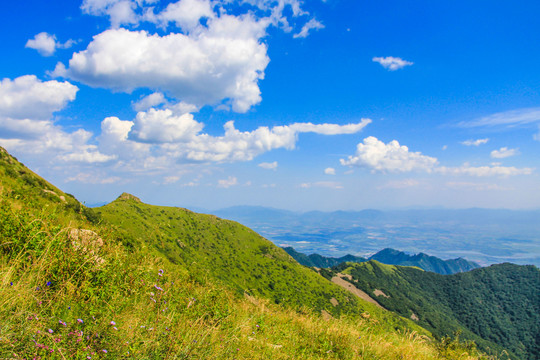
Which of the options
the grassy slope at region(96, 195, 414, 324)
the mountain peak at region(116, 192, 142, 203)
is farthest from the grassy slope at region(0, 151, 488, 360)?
the mountain peak at region(116, 192, 142, 203)

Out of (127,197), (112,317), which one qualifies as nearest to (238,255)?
(127,197)

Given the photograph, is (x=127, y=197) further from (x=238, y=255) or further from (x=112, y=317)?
(x=112, y=317)

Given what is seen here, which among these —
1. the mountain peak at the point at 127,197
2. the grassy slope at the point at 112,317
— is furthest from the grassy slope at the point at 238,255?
the grassy slope at the point at 112,317

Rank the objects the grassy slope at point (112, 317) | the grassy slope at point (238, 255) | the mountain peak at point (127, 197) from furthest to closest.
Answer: the mountain peak at point (127, 197) < the grassy slope at point (238, 255) < the grassy slope at point (112, 317)

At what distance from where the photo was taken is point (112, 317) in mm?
4234

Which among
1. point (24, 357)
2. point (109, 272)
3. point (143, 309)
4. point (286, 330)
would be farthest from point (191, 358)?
point (286, 330)

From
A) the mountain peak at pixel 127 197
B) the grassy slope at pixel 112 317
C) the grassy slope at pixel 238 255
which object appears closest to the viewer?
the grassy slope at pixel 112 317

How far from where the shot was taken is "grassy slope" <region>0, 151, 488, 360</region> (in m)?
3.47

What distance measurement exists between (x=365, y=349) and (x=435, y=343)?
583cm

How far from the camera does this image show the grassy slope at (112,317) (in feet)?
11.4

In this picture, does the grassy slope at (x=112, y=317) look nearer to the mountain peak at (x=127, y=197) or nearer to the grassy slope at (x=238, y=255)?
the grassy slope at (x=238, y=255)

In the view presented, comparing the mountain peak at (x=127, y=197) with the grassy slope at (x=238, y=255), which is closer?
the grassy slope at (x=238, y=255)

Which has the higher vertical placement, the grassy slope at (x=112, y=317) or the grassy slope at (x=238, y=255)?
the grassy slope at (x=112, y=317)

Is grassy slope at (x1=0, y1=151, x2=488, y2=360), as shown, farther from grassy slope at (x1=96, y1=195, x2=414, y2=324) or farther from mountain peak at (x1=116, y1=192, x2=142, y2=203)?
mountain peak at (x1=116, y1=192, x2=142, y2=203)
